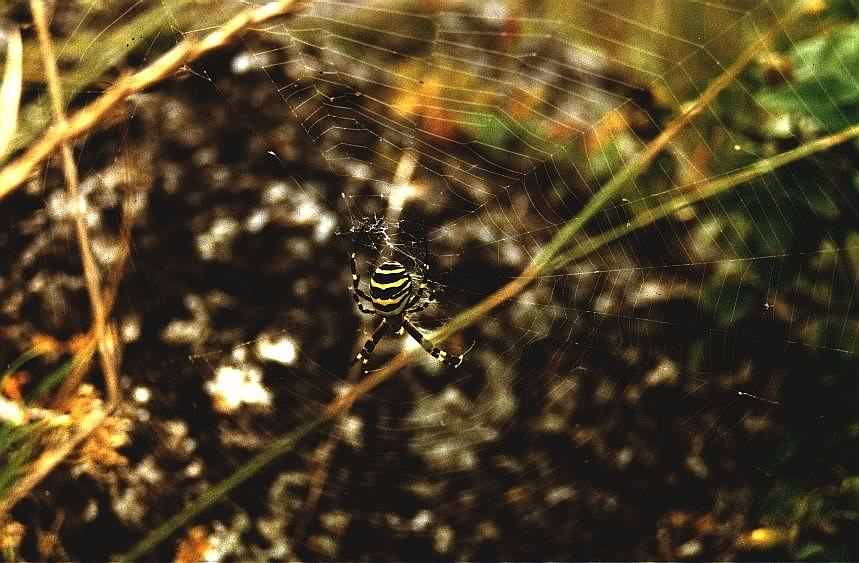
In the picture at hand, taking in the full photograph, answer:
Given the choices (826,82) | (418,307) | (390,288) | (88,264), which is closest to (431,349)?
(418,307)

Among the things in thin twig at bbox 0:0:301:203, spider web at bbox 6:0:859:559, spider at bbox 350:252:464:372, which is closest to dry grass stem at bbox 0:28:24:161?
thin twig at bbox 0:0:301:203

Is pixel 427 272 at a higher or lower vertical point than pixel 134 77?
lower

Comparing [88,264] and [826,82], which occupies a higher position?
[88,264]

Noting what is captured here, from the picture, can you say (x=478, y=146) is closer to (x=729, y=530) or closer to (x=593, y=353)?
(x=593, y=353)

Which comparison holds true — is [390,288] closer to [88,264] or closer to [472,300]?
[472,300]

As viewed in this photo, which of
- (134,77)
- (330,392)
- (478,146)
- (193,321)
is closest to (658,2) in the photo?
(478,146)

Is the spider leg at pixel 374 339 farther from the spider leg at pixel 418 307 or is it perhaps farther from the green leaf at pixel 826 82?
the green leaf at pixel 826 82
